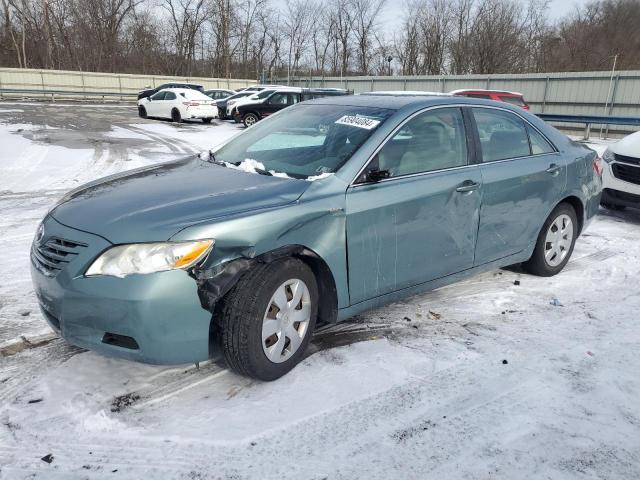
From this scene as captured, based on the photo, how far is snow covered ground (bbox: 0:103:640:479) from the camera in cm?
237

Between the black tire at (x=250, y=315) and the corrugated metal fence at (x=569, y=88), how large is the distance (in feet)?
82.2

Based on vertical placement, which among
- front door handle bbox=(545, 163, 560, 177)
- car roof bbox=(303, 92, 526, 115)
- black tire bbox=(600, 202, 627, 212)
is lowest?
black tire bbox=(600, 202, 627, 212)

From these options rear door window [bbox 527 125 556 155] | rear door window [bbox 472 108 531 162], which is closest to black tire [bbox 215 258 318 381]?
rear door window [bbox 472 108 531 162]

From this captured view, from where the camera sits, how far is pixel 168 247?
255cm

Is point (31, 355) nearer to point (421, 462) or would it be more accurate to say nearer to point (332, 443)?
point (332, 443)

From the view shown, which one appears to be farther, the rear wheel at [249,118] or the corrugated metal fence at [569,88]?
the corrugated metal fence at [569,88]

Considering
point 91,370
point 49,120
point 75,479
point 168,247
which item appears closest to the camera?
point 75,479

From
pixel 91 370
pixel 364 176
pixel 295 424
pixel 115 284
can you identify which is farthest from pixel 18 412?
pixel 364 176

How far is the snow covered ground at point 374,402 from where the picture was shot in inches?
93.4

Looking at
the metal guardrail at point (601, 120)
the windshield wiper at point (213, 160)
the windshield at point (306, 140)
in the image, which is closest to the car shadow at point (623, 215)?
the windshield at point (306, 140)

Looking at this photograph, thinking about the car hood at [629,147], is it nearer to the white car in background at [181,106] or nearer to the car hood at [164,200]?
the car hood at [164,200]

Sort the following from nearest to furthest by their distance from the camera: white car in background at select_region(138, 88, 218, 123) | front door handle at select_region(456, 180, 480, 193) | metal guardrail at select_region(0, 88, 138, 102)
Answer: front door handle at select_region(456, 180, 480, 193) → white car in background at select_region(138, 88, 218, 123) → metal guardrail at select_region(0, 88, 138, 102)

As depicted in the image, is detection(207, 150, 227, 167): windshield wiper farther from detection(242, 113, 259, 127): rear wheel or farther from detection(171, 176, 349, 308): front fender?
detection(242, 113, 259, 127): rear wheel

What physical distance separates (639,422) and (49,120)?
21.0 meters
